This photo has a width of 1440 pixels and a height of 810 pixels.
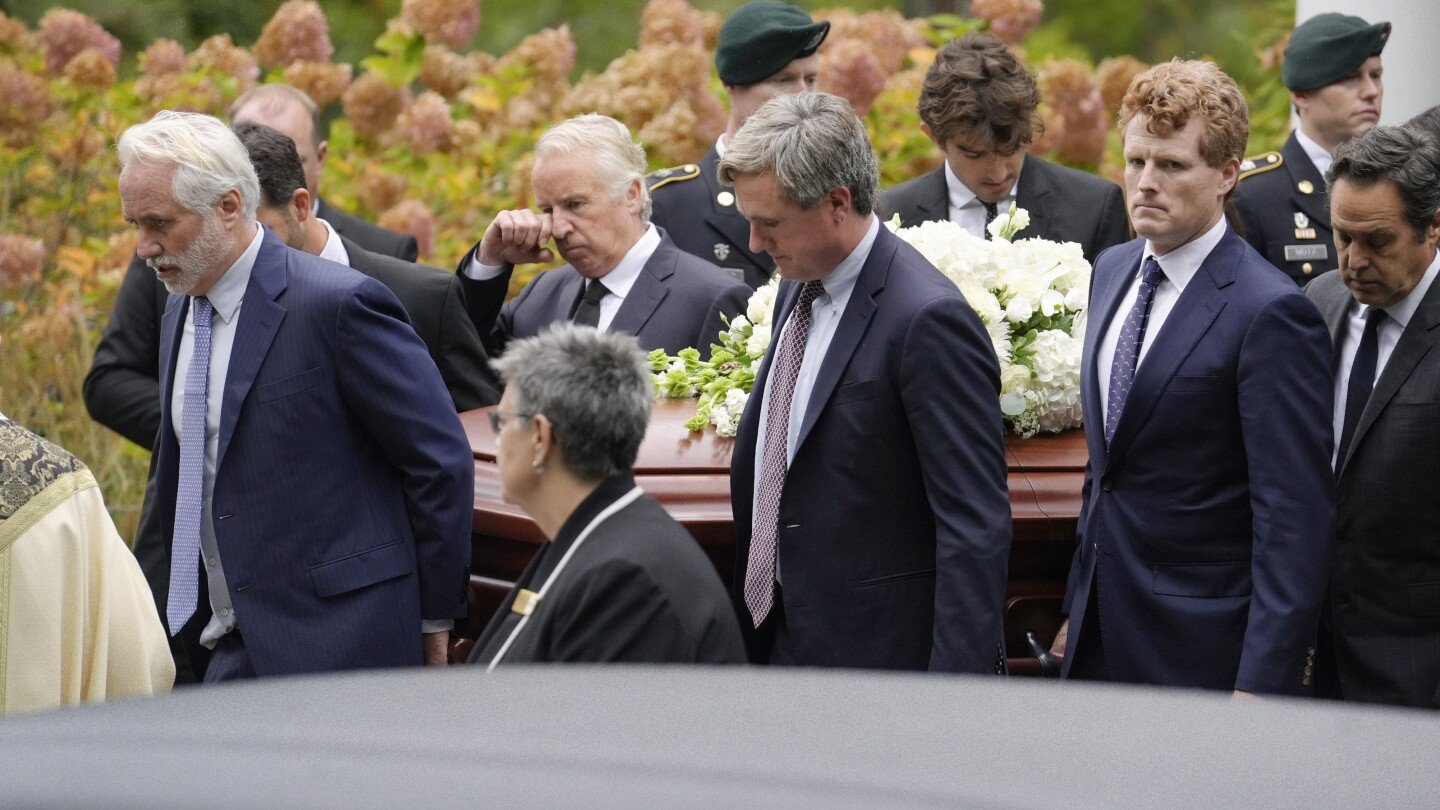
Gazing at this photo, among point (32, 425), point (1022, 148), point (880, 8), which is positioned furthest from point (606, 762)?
point (880, 8)

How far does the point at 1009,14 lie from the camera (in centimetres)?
702

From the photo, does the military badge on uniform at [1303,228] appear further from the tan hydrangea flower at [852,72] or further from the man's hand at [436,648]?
the man's hand at [436,648]

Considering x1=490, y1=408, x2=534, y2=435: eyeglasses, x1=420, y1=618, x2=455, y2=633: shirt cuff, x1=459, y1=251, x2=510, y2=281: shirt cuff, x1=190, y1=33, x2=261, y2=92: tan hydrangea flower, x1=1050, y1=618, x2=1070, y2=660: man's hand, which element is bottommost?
x1=1050, y1=618, x2=1070, y2=660: man's hand

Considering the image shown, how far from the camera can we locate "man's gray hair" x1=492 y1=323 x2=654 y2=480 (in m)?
2.80

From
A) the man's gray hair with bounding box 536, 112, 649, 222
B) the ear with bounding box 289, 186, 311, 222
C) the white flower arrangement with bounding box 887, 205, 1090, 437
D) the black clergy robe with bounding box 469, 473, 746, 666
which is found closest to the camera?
the black clergy robe with bounding box 469, 473, 746, 666

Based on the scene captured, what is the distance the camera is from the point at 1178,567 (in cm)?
350

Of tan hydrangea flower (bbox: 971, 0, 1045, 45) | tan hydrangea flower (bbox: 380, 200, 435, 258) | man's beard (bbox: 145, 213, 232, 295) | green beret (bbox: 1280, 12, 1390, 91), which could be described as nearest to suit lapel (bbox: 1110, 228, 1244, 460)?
man's beard (bbox: 145, 213, 232, 295)

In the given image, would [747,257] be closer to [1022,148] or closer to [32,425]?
[1022,148]

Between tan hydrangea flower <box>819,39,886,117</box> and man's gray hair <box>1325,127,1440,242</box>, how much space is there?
3.21 metres

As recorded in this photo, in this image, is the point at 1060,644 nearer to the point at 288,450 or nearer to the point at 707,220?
the point at 288,450

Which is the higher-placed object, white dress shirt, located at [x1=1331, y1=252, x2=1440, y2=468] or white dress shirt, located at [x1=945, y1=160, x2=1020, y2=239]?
white dress shirt, located at [x1=945, y1=160, x2=1020, y2=239]

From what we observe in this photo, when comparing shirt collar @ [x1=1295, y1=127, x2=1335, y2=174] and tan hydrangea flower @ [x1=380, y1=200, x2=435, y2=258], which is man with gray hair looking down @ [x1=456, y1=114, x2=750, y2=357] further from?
tan hydrangea flower @ [x1=380, y1=200, x2=435, y2=258]

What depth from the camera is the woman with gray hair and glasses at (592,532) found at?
2.61m

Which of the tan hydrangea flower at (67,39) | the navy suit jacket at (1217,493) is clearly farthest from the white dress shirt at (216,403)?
the tan hydrangea flower at (67,39)
